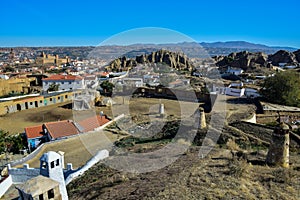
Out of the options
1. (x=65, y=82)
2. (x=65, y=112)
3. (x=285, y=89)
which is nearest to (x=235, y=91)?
(x=285, y=89)

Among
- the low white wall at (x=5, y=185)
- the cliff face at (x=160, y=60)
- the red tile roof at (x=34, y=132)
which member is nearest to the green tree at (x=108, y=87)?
the red tile roof at (x=34, y=132)

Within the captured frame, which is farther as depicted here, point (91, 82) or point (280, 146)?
point (91, 82)

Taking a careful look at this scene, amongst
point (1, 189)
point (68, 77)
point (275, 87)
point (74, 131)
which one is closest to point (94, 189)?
point (1, 189)

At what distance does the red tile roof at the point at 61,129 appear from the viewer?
15.9 metres

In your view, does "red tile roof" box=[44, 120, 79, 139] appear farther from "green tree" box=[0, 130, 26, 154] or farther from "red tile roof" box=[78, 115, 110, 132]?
"green tree" box=[0, 130, 26, 154]

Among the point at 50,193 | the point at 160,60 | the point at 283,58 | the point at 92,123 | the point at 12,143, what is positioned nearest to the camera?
the point at 50,193

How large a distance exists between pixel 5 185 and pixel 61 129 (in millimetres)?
5593

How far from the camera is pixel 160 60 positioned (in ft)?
214

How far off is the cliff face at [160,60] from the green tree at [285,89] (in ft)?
133

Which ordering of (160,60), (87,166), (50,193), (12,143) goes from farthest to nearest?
(160,60)
(12,143)
(87,166)
(50,193)

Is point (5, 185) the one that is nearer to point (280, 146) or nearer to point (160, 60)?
point (280, 146)

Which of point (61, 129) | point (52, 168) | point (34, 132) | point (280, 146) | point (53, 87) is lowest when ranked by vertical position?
point (34, 132)

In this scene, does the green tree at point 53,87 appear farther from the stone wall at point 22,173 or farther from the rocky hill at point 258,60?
the rocky hill at point 258,60

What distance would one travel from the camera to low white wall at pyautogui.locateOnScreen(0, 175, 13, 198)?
1092 cm
